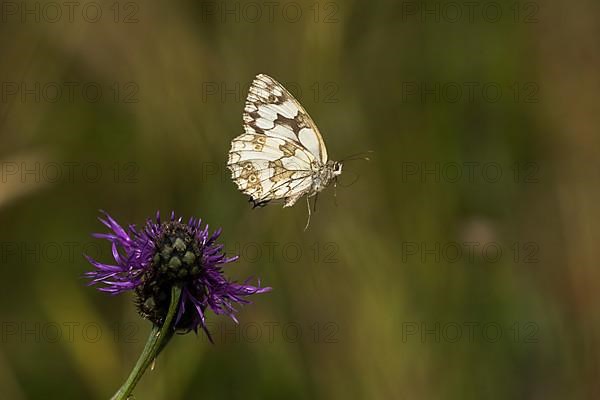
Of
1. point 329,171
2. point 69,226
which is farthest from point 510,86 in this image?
point 69,226

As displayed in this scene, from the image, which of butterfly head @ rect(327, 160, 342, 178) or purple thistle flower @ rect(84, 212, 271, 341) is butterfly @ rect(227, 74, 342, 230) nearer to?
butterfly head @ rect(327, 160, 342, 178)

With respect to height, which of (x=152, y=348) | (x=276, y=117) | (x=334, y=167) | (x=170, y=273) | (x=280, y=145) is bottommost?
(x=152, y=348)

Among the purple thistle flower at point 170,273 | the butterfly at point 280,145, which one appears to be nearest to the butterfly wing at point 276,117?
the butterfly at point 280,145

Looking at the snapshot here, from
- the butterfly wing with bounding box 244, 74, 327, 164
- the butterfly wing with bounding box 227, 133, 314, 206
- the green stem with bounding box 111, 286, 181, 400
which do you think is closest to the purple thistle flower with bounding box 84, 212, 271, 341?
the green stem with bounding box 111, 286, 181, 400

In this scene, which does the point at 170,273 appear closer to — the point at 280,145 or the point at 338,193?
the point at 280,145

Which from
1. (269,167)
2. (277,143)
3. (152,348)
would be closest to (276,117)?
(277,143)

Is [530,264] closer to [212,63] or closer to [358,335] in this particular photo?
[358,335]

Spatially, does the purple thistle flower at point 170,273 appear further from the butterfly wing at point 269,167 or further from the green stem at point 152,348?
the butterfly wing at point 269,167
